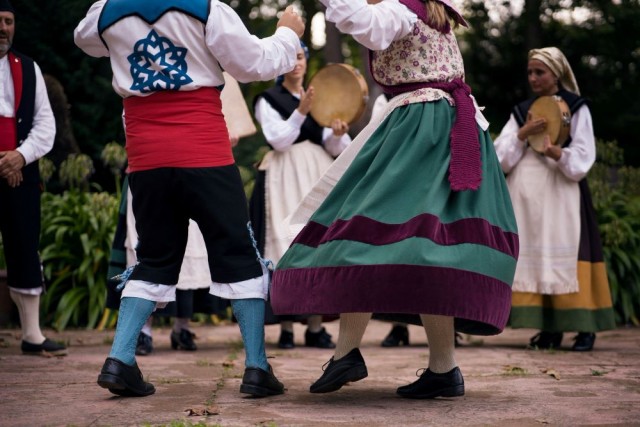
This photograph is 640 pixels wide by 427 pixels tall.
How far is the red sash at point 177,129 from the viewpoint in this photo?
390 centimetres

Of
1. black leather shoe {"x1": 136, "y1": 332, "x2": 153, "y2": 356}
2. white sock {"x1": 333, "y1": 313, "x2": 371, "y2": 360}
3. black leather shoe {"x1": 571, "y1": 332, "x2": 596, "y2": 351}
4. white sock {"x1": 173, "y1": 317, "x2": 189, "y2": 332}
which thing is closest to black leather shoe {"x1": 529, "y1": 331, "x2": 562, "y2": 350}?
black leather shoe {"x1": 571, "y1": 332, "x2": 596, "y2": 351}

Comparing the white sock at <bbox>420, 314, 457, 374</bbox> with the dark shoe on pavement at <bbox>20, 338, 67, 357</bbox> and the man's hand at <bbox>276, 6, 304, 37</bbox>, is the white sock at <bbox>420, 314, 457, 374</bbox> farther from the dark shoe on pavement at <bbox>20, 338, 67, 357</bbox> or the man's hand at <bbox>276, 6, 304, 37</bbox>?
the dark shoe on pavement at <bbox>20, 338, 67, 357</bbox>

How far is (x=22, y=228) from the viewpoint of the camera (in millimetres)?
5609

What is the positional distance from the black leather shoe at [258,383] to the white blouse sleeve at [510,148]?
9.45 ft

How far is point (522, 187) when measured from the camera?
629 cm

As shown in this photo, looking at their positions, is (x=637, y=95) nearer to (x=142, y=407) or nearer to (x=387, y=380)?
(x=387, y=380)

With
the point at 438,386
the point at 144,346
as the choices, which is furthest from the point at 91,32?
the point at 144,346

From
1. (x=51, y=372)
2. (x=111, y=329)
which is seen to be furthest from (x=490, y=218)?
(x=111, y=329)

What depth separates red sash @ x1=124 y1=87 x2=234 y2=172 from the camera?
390cm

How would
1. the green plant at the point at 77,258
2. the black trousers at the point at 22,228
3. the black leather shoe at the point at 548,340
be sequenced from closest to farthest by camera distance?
the black trousers at the point at 22,228
the black leather shoe at the point at 548,340
the green plant at the point at 77,258

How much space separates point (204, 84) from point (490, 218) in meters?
1.27

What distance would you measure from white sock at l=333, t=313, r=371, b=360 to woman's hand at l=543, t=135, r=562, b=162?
8.27 feet

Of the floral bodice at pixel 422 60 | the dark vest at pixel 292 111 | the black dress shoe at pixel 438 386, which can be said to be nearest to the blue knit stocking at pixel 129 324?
the black dress shoe at pixel 438 386

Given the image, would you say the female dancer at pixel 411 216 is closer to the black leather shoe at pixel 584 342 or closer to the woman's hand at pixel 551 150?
the woman's hand at pixel 551 150
